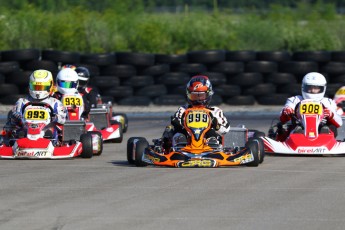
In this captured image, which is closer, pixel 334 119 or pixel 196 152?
pixel 196 152

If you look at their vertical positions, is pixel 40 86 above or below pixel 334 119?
above

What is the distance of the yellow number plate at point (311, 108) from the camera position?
1391 cm

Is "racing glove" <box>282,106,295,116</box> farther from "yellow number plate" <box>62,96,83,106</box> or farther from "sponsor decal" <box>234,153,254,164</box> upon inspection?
"yellow number plate" <box>62,96,83,106</box>

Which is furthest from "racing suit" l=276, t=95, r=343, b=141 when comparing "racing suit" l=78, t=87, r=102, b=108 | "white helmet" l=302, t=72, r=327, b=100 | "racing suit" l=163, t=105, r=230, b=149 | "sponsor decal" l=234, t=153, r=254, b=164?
"racing suit" l=78, t=87, r=102, b=108

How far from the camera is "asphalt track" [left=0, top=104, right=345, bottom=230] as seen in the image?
26.6ft

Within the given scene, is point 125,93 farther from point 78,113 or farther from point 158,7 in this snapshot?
point 158,7

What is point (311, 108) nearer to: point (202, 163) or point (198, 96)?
point (198, 96)

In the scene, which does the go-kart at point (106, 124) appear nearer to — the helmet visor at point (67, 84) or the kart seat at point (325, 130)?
the helmet visor at point (67, 84)

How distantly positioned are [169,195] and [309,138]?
453 cm

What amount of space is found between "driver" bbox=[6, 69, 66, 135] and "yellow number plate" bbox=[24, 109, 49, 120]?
180mm

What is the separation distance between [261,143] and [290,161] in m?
0.85

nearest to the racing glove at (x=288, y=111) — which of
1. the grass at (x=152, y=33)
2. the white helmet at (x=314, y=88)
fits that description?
the white helmet at (x=314, y=88)

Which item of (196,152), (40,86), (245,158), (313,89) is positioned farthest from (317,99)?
(40,86)

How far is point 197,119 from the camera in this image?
40.6 feet
